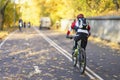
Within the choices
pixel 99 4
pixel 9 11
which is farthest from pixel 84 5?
pixel 9 11

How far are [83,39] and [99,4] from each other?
2730 cm

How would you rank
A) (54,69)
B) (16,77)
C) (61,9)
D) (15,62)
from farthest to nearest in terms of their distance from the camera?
(61,9) → (15,62) → (54,69) → (16,77)

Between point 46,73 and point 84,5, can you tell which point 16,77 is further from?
point 84,5

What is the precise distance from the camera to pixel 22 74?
10.5m

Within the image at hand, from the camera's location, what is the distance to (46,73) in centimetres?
1067

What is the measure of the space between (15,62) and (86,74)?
4.00 metres

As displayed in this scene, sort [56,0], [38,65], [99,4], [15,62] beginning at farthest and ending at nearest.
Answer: [56,0], [99,4], [15,62], [38,65]

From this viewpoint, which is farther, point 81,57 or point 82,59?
point 81,57

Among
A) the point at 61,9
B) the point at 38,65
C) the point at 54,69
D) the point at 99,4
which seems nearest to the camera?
the point at 54,69

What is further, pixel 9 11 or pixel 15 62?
pixel 9 11

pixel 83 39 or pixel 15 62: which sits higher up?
pixel 83 39

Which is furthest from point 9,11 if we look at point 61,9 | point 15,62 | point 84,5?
point 15,62

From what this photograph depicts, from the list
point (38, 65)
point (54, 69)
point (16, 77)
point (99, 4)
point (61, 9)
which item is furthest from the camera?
point (61, 9)

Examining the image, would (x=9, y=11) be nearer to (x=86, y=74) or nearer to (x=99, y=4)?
(x=99, y=4)
